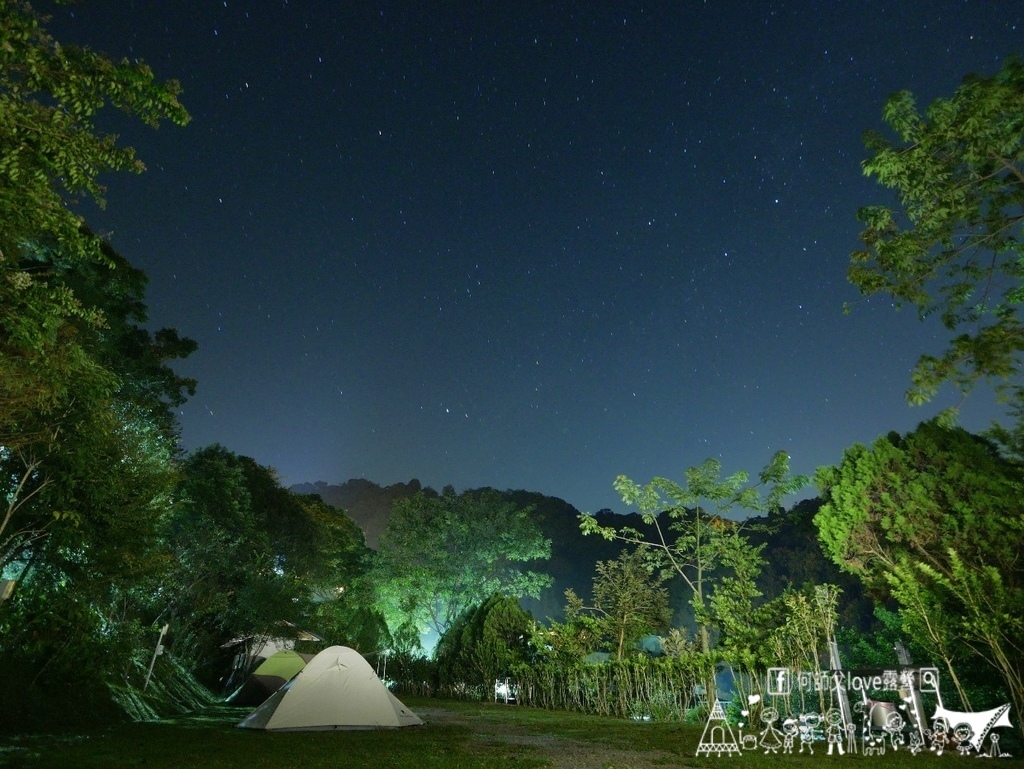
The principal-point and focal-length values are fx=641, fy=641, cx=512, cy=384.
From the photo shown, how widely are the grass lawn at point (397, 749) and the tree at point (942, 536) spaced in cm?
169

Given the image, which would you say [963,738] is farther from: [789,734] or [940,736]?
[789,734]

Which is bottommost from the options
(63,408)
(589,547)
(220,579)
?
(220,579)

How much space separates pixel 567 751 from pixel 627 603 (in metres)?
9.79

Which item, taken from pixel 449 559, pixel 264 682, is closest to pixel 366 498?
pixel 449 559

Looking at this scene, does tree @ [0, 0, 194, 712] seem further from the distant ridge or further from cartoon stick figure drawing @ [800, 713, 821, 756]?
the distant ridge

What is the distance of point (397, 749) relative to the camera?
31.1ft

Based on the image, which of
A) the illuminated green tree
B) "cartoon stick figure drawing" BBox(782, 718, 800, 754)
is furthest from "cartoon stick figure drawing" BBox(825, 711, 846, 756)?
the illuminated green tree

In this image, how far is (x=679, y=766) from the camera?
25.6 ft

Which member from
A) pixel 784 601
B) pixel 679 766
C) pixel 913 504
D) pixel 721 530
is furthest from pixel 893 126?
pixel 721 530

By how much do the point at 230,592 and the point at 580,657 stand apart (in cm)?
1492

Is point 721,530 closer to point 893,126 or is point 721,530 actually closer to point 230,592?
point 893,126

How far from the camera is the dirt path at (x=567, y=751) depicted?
8016 mm

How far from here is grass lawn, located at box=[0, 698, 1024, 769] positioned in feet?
25.1

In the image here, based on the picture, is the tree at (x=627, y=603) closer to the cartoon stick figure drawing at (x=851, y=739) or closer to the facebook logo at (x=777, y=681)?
the facebook logo at (x=777, y=681)
